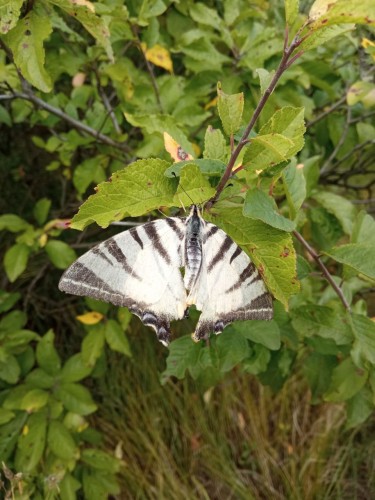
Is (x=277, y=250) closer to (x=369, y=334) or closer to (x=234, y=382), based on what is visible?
(x=369, y=334)

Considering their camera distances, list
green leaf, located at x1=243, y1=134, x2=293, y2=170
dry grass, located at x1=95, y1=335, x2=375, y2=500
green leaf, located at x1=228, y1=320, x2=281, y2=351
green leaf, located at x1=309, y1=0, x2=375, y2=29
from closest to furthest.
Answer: green leaf, located at x1=309, y1=0, x2=375, y2=29 < green leaf, located at x1=243, y1=134, x2=293, y2=170 < green leaf, located at x1=228, y1=320, x2=281, y2=351 < dry grass, located at x1=95, y1=335, x2=375, y2=500

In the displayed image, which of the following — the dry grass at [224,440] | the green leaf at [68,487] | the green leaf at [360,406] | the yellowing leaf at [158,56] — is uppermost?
the yellowing leaf at [158,56]

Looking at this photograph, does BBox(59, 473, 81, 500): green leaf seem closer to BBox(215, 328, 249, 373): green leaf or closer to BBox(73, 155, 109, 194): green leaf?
BBox(215, 328, 249, 373): green leaf

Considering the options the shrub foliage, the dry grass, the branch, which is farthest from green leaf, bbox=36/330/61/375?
the branch

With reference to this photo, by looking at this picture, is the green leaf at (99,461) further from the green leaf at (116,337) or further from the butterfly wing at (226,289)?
the butterfly wing at (226,289)

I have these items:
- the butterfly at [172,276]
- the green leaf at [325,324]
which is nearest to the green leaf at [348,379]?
the green leaf at [325,324]

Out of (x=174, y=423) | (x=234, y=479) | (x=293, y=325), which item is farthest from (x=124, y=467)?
(x=293, y=325)

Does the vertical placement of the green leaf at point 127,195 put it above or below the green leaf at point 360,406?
above
